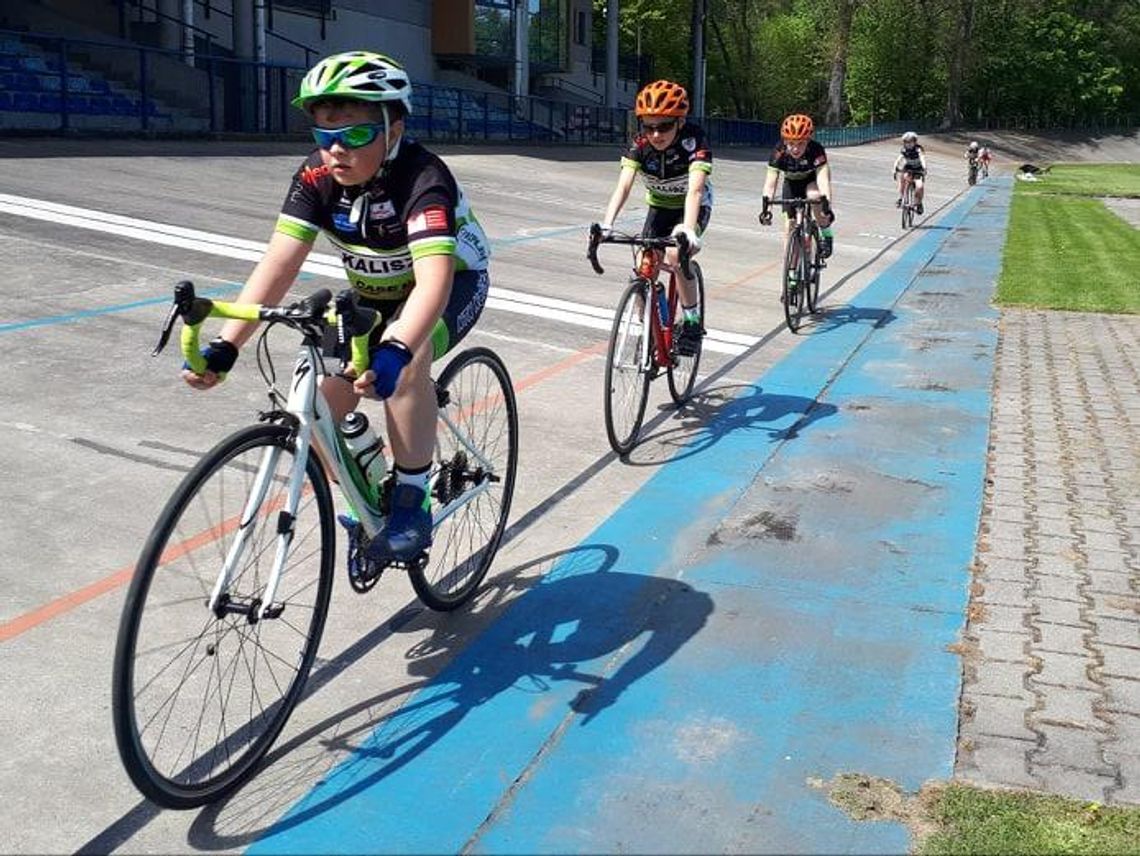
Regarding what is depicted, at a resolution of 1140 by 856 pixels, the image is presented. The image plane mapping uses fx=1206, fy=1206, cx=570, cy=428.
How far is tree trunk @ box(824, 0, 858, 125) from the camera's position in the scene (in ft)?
304

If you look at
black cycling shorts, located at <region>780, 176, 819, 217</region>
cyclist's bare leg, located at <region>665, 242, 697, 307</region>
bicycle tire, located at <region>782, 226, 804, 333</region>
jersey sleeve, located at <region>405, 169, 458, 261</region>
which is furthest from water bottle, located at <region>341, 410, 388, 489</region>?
black cycling shorts, located at <region>780, 176, 819, 217</region>

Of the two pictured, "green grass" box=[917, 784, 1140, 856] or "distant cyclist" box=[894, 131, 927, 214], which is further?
"distant cyclist" box=[894, 131, 927, 214]

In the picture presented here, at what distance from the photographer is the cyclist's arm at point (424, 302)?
12.6 ft

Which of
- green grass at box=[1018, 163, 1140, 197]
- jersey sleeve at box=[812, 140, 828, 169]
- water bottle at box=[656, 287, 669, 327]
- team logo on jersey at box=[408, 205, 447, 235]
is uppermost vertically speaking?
green grass at box=[1018, 163, 1140, 197]

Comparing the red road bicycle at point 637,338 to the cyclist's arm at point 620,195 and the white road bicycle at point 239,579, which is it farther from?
the white road bicycle at point 239,579

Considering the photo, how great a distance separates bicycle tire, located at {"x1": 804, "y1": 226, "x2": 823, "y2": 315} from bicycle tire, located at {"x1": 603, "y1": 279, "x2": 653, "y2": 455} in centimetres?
540

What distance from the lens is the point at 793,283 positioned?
480 inches

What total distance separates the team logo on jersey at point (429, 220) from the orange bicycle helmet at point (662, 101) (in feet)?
13.6

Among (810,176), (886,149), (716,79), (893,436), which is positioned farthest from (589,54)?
(893,436)

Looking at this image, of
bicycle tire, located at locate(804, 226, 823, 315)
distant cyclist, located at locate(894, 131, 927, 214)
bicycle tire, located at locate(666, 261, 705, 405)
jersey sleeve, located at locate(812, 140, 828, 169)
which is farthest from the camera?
distant cyclist, located at locate(894, 131, 927, 214)

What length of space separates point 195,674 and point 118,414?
343 centimetres

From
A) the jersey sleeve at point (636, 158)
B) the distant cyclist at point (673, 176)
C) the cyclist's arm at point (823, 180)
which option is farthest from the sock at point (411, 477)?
the cyclist's arm at point (823, 180)

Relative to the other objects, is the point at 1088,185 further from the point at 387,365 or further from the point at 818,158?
the point at 387,365

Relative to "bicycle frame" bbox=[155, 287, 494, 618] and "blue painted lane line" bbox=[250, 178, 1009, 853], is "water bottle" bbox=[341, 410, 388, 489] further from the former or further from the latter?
"blue painted lane line" bbox=[250, 178, 1009, 853]
